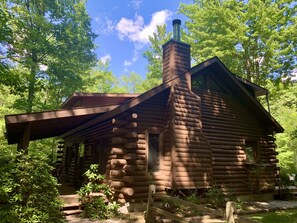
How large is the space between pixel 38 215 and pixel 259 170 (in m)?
11.4

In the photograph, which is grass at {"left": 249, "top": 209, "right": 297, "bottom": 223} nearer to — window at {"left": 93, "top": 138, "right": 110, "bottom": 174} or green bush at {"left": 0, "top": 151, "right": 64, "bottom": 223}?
window at {"left": 93, "top": 138, "right": 110, "bottom": 174}

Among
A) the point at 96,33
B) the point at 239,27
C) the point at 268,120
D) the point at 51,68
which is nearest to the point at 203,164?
the point at 268,120

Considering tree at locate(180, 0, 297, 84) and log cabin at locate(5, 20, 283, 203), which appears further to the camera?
tree at locate(180, 0, 297, 84)

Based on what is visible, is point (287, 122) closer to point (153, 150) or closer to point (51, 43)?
point (153, 150)

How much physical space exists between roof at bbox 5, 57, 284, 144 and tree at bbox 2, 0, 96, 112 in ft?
19.9

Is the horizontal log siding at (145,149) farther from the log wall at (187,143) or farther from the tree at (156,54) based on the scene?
the tree at (156,54)

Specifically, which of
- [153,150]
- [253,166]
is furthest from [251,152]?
[153,150]

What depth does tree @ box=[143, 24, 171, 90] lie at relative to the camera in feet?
103

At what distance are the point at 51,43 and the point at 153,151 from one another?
15974mm

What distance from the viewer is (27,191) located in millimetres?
5707

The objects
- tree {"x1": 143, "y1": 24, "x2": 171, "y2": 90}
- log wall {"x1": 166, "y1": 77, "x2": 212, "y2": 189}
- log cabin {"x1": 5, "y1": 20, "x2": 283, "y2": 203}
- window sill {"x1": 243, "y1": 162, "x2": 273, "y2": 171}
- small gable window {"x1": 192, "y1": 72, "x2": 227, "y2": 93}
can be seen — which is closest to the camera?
log cabin {"x1": 5, "y1": 20, "x2": 283, "y2": 203}

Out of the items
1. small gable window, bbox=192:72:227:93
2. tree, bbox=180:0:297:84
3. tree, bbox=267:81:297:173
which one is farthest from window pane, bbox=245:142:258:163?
tree, bbox=180:0:297:84

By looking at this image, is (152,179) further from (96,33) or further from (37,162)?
(96,33)

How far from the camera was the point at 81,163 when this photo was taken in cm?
1350
